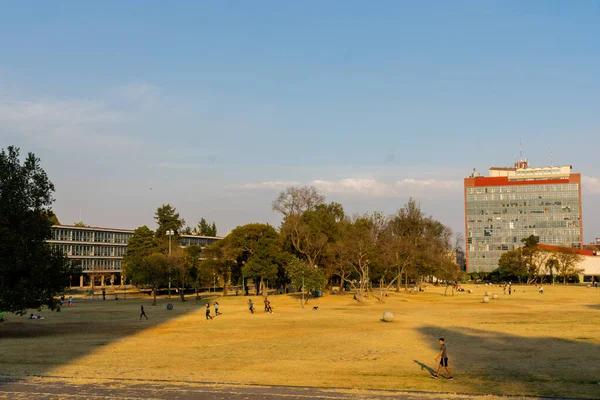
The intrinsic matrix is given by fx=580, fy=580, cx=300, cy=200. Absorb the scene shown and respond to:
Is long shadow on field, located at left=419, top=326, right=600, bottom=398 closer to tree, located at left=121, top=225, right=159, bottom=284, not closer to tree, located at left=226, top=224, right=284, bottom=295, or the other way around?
tree, located at left=226, top=224, right=284, bottom=295

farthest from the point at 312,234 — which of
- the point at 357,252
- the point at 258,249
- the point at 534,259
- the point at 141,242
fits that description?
the point at 534,259

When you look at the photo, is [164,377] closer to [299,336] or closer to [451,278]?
[299,336]

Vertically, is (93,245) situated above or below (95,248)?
above

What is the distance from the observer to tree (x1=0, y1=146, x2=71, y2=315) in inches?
1773

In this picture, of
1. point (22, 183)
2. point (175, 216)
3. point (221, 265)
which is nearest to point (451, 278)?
point (221, 265)

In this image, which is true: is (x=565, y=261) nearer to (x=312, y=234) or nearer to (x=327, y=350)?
(x=312, y=234)

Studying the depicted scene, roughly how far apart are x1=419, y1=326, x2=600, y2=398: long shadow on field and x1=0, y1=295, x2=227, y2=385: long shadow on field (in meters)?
19.7

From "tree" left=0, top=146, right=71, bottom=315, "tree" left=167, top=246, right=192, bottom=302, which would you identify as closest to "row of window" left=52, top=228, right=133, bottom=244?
"tree" left=167, top=246, right=192, bottom=302

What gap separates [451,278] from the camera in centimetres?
11875

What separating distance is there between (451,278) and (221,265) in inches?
1904

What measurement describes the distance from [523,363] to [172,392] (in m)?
19.0

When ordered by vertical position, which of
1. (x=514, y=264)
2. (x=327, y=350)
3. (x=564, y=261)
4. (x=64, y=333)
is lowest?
(x=64, y=333)

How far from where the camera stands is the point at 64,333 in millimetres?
49438

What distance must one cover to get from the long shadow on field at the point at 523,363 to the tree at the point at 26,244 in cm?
3055
